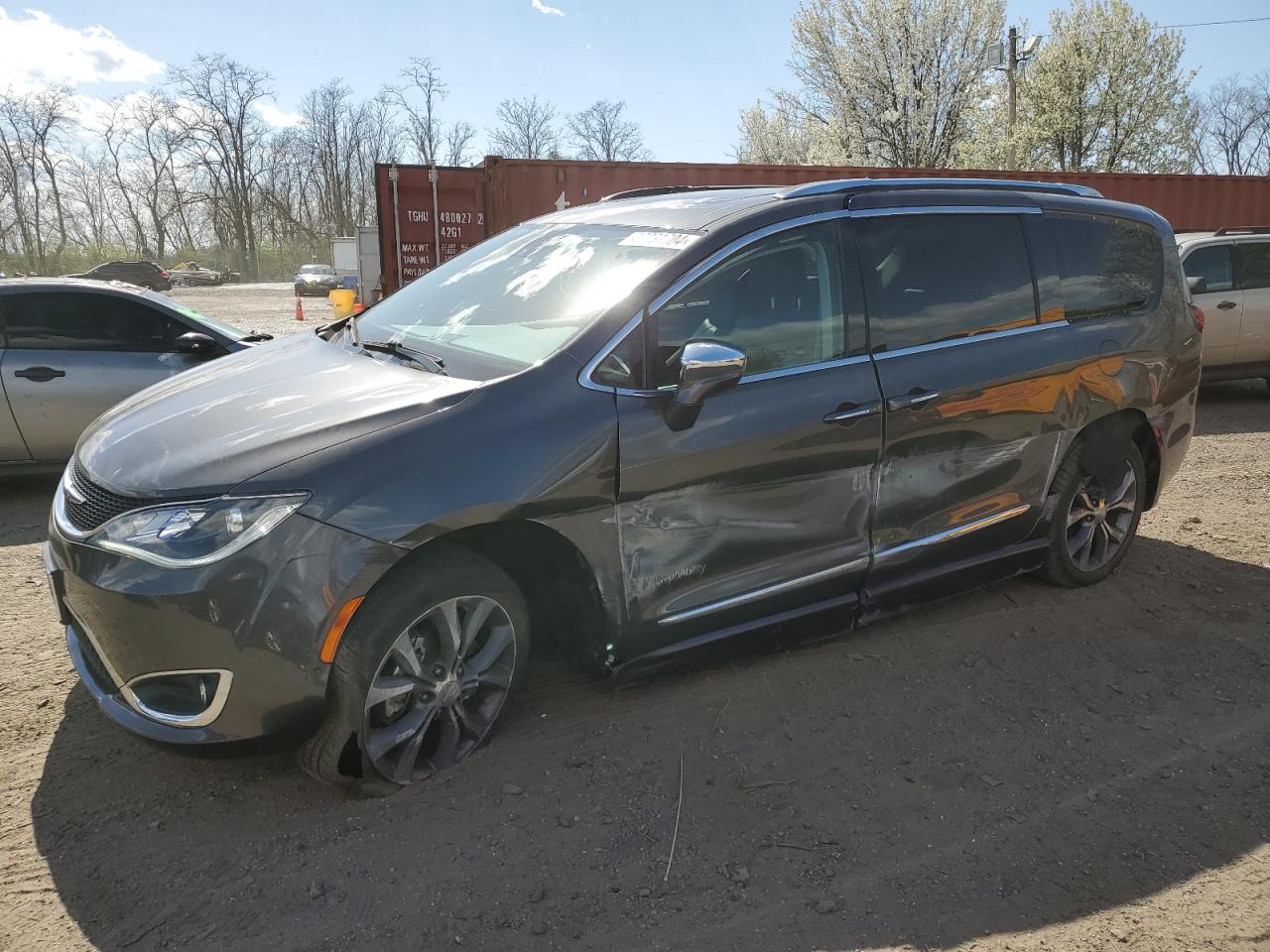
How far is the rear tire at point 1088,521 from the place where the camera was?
436cm

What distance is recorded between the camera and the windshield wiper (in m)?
3.17

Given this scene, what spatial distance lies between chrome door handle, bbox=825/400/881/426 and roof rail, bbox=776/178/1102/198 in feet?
2.66

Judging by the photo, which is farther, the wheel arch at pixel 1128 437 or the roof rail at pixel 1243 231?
the roof rail at pixel 1243 231

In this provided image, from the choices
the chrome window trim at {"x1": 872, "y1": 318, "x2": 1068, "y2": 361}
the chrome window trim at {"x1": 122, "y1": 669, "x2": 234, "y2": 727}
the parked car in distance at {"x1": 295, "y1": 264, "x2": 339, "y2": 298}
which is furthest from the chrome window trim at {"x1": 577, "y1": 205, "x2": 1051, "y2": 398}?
the parked car in distance at {"x1": 295, "y1": 264, "x2": 339, "y2": 298}

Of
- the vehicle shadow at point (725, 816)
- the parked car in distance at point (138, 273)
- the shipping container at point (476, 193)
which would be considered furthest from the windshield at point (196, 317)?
the parked car in distance at point (138, 273)

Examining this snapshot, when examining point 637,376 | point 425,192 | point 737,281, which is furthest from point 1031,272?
point 425,192

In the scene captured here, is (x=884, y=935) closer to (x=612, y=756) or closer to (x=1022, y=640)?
(x=612, y=756)

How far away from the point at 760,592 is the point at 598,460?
0.84m

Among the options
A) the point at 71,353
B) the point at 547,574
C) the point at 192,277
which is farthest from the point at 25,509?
the point at 192,277

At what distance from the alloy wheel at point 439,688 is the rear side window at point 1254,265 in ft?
32.6

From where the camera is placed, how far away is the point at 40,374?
6.00m

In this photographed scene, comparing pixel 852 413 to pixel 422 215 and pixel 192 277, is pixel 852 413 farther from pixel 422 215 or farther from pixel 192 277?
pixel 192 277

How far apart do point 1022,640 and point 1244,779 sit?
106cm

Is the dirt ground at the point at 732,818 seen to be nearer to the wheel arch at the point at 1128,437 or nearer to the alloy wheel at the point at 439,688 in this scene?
the alloy wheel at the point at 439,688
